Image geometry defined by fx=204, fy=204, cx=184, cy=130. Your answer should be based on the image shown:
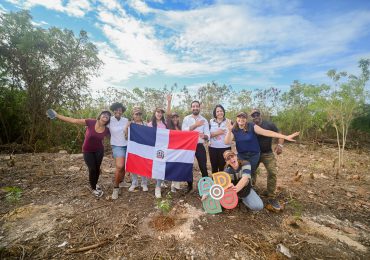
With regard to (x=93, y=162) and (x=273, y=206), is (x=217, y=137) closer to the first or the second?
(x=273, y=206)

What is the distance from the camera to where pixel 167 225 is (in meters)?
3.21

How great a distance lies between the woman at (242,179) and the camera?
137 inches

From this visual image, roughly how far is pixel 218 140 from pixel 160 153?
1250 millimetres

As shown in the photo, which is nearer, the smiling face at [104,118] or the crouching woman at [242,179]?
the crouching woman at [242,179]

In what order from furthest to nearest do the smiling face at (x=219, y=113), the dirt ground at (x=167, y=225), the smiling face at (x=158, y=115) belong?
the smiling face at (x=158, y=115) < the smiling face at (x=219, y=113) < the dirt ground at (x=167, y=225)

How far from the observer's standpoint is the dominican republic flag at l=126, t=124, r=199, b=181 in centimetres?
426

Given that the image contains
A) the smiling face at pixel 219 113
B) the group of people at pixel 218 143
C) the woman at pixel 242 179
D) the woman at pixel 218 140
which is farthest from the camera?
the smiling face at pixel 219 113

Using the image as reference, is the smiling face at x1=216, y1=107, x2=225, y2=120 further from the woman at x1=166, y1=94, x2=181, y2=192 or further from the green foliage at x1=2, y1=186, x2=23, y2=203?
the green foliage at x1=2, y1=186, x2=23, y2=203

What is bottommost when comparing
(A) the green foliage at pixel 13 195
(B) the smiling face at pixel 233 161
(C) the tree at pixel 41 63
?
(A) the green foliage at pixel 13 195

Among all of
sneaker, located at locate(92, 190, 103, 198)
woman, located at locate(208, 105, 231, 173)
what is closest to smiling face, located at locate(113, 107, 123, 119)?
sneaker, located at locate(92, 190, 103, 198)

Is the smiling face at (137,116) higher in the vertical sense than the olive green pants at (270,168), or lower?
higher

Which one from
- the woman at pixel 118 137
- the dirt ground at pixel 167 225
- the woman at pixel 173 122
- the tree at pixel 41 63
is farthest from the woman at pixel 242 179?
the tree at pixel 41 63

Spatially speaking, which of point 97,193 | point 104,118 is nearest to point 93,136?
point 104,118

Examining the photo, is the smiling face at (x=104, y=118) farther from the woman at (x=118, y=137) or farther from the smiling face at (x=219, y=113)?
the smiling face at (x=219, y=113)
